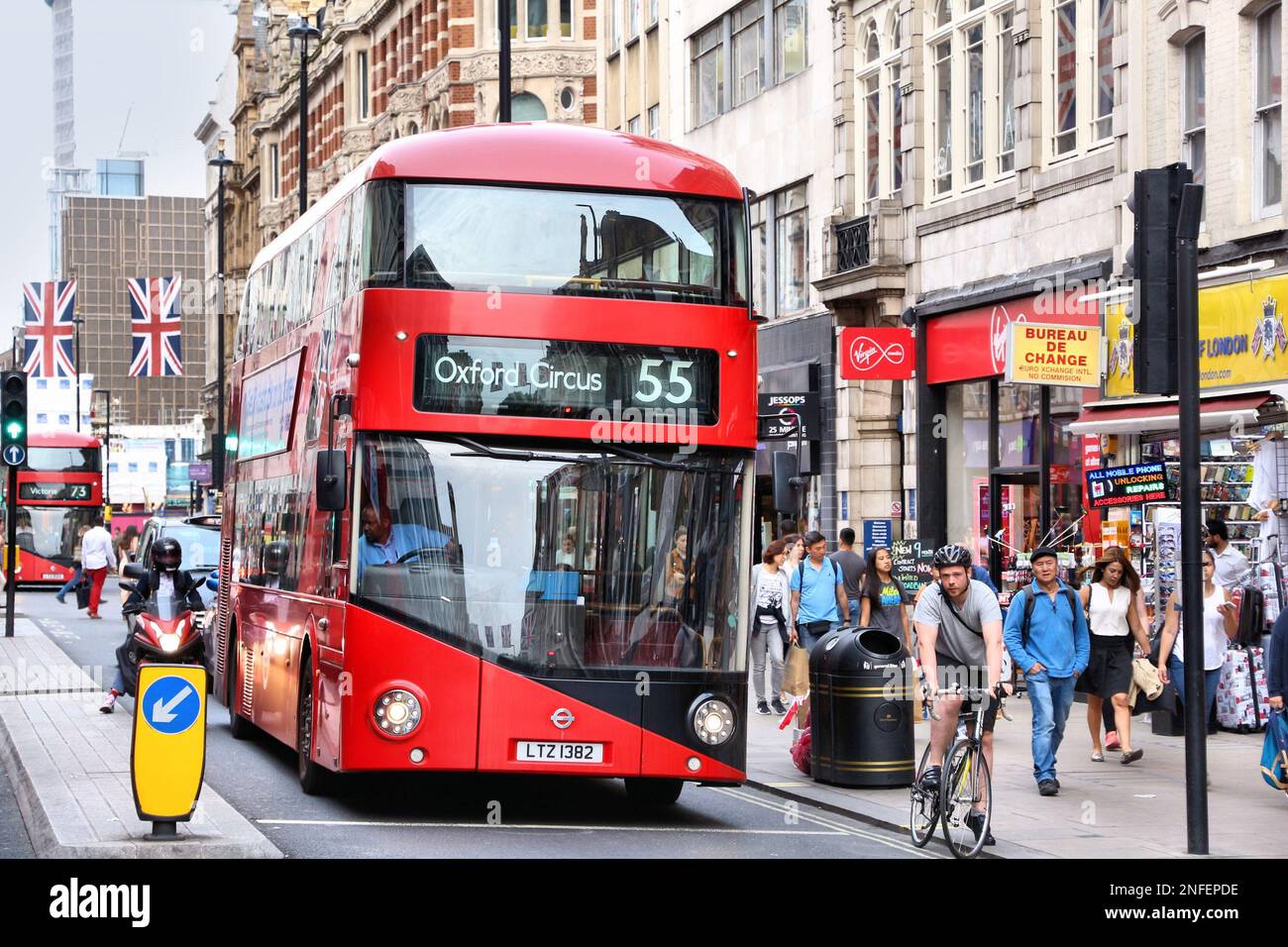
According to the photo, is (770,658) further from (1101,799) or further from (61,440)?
(61,440)

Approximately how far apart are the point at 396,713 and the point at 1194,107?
11795mm

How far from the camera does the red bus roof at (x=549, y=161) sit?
12.5 metres

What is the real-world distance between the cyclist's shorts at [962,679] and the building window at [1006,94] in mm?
13284

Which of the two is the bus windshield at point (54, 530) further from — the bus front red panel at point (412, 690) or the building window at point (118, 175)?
the building window at point (118, 175)

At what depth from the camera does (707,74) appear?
3603 cm

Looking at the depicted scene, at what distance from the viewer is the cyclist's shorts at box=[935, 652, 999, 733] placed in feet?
38.1

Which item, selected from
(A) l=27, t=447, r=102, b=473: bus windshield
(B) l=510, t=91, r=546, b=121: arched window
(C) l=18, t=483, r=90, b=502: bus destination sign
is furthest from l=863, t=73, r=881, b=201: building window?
(C) l=18, t=483, r=90, b=502: bus destination sign

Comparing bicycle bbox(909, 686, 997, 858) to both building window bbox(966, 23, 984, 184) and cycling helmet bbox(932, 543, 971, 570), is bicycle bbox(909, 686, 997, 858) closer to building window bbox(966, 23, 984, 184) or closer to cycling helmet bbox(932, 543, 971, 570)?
Answer: cycling helmet bbox(932, 543, 971, 570)

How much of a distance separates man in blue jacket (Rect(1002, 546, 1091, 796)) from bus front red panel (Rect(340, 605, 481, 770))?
170 inches

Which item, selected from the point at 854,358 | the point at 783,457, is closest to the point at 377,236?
the point at 783,457

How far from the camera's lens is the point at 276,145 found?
7950 centimetres

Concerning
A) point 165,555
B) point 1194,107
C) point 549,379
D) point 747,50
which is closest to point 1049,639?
point 549,379

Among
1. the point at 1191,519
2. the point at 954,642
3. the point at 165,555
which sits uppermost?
the point at 1191,519
